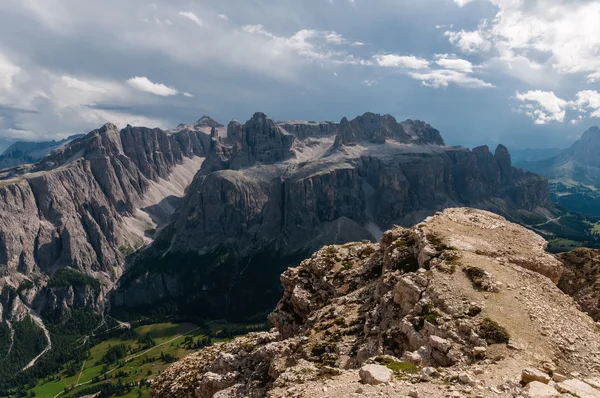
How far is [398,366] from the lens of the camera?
2250 centimetres

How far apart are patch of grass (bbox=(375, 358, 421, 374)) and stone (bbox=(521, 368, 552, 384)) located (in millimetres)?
5403

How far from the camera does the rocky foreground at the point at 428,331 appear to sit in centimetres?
2101

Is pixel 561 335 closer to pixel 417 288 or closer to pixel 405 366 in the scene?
pixel 417 288

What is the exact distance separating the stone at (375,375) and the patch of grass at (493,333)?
7.89 metres

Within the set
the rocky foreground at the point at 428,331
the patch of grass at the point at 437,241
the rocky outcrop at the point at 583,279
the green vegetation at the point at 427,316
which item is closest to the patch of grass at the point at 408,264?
the rocky foreground at the point at 428,331

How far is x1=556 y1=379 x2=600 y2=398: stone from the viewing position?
61.6ft

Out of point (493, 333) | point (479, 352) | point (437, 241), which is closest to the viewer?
point (479, 352)

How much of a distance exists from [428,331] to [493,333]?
4075 millimetres

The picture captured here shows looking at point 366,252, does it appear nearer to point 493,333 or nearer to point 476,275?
point 476,275

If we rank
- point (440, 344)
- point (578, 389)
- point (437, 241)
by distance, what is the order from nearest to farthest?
1. point (578, 389)
2. point (440, 344)
3. point (437, 241)

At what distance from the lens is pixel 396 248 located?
40.6 meters

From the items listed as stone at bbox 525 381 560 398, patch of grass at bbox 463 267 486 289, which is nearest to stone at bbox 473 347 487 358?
stone at bbox 525 381 560 398

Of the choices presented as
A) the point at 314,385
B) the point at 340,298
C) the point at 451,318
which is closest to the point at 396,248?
the point at 340,298

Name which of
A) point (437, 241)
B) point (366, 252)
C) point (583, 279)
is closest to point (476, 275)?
point (437, 241)
